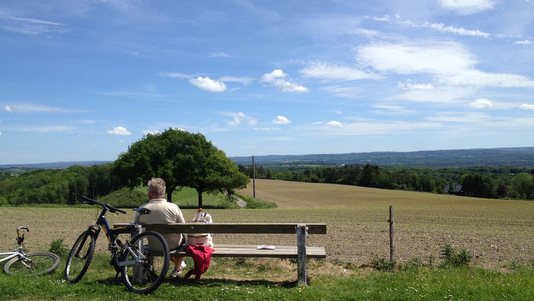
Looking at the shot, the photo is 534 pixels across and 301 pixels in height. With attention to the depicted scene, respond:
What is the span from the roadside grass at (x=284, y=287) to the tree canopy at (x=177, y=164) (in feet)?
109

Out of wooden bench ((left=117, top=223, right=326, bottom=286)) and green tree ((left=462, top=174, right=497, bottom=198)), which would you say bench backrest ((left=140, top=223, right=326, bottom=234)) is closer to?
wooden bench ((left=117, top=223, right=326, bottom=286))

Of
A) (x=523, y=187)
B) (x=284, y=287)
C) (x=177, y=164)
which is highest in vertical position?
(x=177, y=164)

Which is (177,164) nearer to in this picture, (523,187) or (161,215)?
(161,215)

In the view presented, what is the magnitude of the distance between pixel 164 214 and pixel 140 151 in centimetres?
3585

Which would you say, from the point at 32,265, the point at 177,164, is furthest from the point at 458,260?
the point at 177,164

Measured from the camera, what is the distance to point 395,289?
5.34m

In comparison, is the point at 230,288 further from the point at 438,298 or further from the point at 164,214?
the point at 438,298

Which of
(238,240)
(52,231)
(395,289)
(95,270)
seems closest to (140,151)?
(52,231)

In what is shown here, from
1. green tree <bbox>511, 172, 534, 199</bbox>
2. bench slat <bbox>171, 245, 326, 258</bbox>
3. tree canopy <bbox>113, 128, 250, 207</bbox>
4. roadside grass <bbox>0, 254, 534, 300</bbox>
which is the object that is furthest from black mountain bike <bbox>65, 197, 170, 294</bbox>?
green tree <bbox>511, 172, 534, 199</bbox>

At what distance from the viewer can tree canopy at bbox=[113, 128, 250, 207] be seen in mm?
39000

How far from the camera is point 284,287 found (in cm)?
577

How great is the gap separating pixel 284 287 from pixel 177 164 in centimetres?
3538

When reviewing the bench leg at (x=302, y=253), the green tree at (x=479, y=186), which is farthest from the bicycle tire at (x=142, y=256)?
the green tree at (x=479, y=186)

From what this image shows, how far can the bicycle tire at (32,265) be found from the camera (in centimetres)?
633
